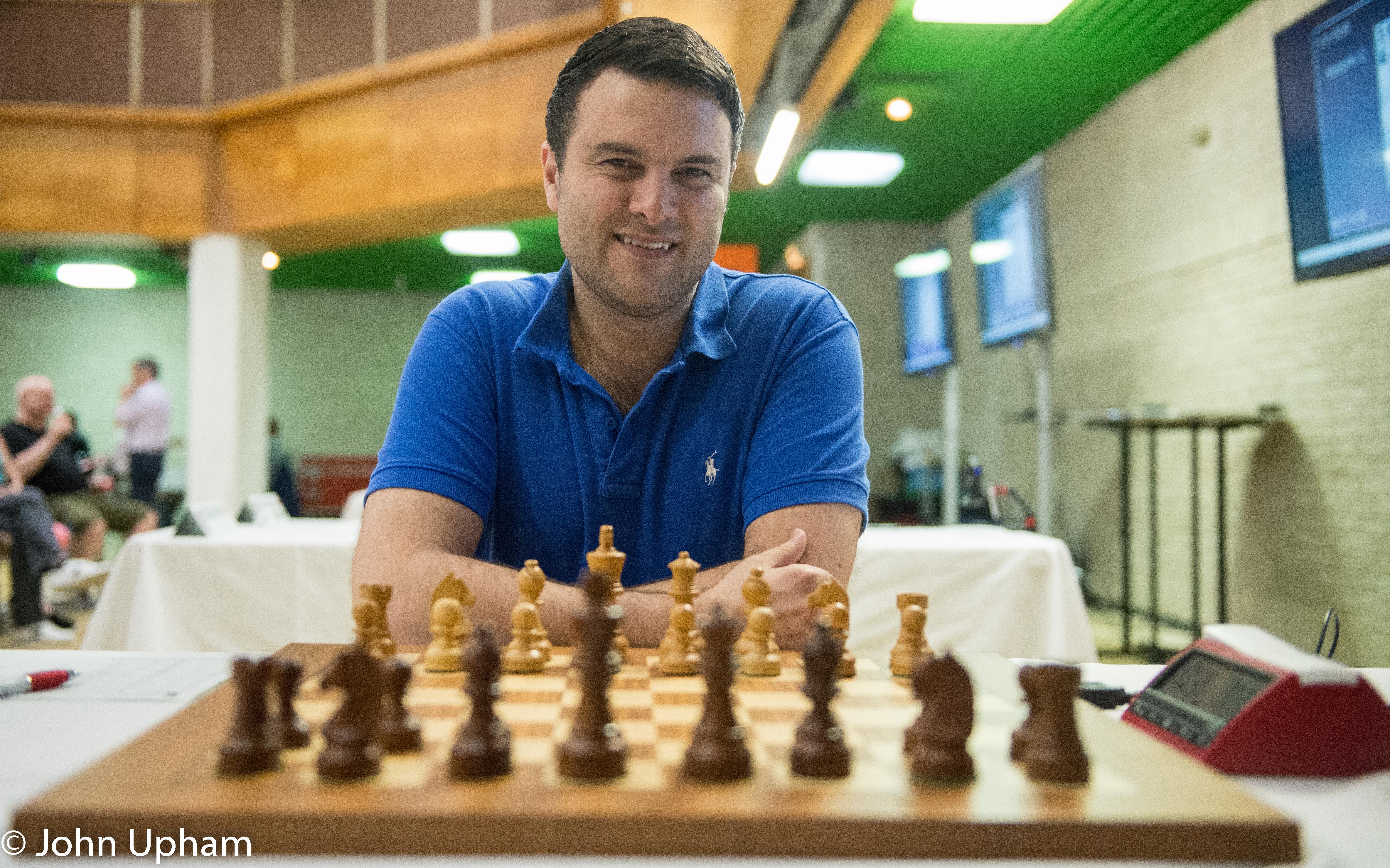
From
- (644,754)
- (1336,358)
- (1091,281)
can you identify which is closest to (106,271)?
(1091,281)

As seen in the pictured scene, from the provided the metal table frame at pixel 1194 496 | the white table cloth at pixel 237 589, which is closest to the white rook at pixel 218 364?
the white table cloth at pixel 237 589

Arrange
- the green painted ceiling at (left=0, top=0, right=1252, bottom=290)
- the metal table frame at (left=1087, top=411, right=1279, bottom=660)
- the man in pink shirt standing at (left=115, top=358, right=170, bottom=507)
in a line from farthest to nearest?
the man in pink shirt standing at (left=115, top=358, right=170, bottom=507) < the green painted ceiling at (left=0, top=0, right=1252, bottom=290) < the metal table frame at (left=1087, top=411, right=1279, bottom=660)

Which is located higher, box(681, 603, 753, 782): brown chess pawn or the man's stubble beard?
the man's stubble beard

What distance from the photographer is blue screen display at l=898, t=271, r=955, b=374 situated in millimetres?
7918

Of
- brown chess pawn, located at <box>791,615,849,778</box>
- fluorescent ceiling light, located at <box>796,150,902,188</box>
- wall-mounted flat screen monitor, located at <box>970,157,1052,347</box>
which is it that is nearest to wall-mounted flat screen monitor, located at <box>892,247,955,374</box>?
wall-mounted flat screen monitor, located at <box>970,157,1052,347</box>

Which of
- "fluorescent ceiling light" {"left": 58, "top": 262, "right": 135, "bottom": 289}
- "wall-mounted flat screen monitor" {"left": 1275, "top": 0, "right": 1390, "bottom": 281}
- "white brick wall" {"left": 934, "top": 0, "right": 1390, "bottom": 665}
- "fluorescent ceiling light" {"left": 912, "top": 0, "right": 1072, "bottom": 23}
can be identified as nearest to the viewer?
"wall-mounted flat screen monitor" {"left": 1275, "top": 0, "right": 1390, "bottom": 281}

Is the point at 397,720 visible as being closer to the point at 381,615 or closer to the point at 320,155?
the point at 381,615

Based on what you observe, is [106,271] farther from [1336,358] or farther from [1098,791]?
[1098,791]

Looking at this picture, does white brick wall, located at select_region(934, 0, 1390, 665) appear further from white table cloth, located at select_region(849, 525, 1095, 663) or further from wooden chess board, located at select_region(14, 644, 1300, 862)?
wooden chess board, located at select_region(14, 644, 1300, 862)

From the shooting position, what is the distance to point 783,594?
4.51 ft

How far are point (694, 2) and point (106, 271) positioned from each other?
11.5 metres

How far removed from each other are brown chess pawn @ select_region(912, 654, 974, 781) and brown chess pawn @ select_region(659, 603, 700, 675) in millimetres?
404

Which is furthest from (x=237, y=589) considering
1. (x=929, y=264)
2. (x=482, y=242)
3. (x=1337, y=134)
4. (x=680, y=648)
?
(x=482, y=242)

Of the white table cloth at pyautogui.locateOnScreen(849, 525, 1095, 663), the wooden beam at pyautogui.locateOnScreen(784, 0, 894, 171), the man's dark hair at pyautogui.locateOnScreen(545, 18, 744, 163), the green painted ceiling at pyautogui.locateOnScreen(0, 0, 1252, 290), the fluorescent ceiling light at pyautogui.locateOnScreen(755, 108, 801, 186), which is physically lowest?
the white table cloth at pyautogui.locateOnScreen(849, 525, 1095, 663)
